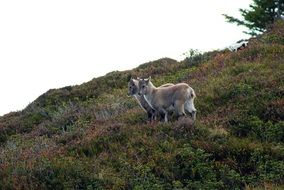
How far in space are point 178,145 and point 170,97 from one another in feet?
8.15

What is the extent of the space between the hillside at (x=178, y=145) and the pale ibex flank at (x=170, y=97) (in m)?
0.56

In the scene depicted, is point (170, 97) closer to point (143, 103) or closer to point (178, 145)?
point (143, 103)

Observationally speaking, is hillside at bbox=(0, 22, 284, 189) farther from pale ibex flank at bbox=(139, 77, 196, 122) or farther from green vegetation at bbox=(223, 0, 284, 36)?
green vegetation at bbox=(223, 0, 284, 36)

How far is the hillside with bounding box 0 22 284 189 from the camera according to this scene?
1181 cm

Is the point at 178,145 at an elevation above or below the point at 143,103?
below

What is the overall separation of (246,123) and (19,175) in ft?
17.6

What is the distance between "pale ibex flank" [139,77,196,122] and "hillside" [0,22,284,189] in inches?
22.1

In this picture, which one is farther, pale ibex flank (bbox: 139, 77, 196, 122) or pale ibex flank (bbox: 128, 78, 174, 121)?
pale ibex flank (bbox: 128, 78, 174, 121)

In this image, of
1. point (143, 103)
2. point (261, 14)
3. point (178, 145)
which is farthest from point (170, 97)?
point (261, 14)

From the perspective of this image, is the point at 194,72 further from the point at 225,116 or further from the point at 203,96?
the point at 225,116

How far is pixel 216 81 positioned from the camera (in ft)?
60.6

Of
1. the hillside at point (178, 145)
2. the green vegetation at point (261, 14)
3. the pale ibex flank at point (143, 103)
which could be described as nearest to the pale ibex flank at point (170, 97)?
the pale ibex flank at point (143, 103)

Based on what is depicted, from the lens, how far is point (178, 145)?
1327 centimetres

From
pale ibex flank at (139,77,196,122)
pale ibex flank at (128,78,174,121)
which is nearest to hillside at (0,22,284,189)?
pale ibex flank at (128,78,174,121)
